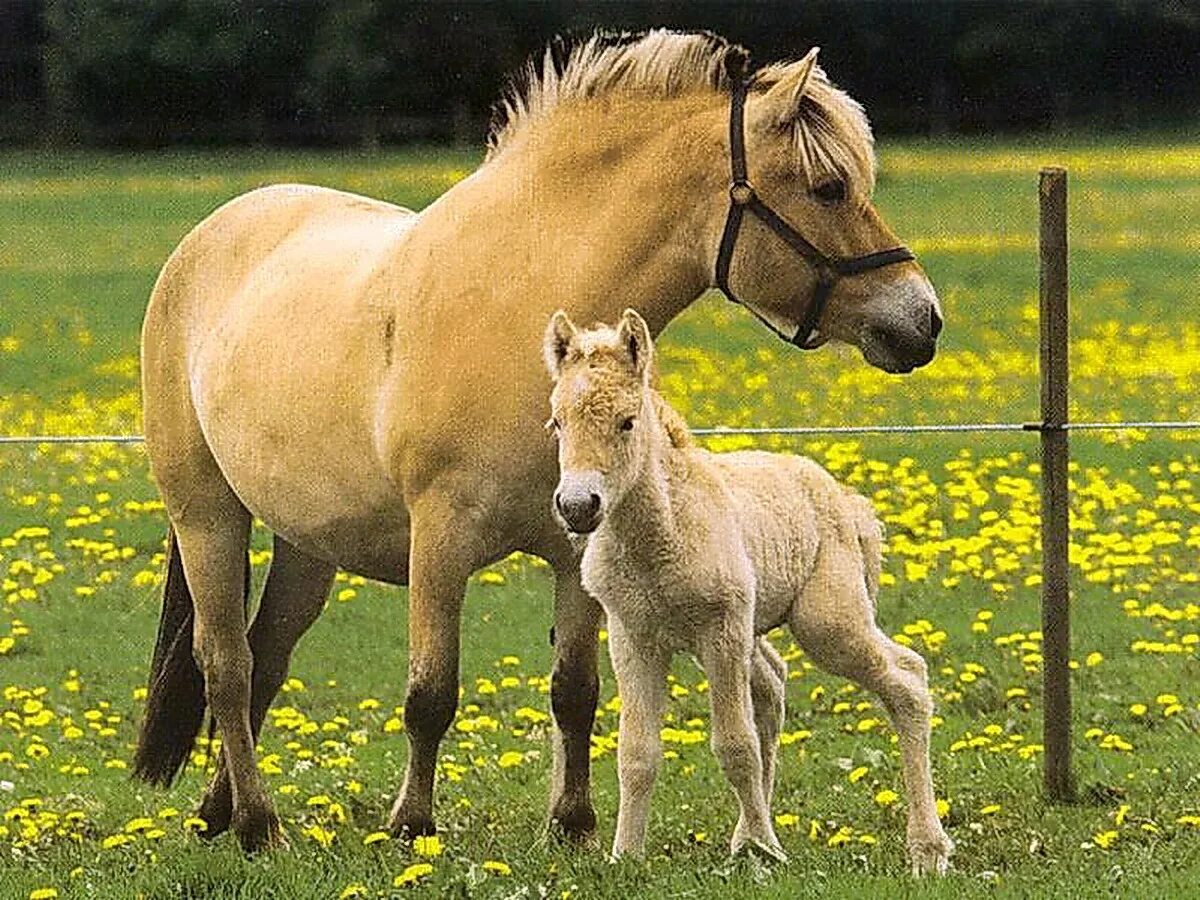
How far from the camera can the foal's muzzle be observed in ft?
16.9

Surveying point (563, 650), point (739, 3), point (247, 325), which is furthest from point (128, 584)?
point (739, 3)

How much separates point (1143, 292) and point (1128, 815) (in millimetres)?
17754

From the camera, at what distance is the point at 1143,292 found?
23.9m

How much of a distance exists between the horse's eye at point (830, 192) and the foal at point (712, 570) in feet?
2.24

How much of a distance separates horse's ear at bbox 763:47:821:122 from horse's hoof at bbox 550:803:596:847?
2077mm

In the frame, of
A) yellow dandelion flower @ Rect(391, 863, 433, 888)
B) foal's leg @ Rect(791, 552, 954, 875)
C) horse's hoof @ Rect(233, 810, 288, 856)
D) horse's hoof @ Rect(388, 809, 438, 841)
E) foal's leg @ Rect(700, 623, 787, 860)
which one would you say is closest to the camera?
yellow dandelion flower @ Rect(391, 863, 433, 888)

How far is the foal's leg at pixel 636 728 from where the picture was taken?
583 cm

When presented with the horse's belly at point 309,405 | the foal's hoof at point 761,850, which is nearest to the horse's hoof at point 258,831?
the horse's belly at point 309,405

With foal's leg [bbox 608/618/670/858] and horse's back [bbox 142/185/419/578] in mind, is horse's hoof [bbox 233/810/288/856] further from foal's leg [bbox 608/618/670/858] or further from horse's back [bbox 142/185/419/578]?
foal's leg [bbox 608/618/670/858]

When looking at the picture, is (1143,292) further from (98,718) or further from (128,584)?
(98,718)

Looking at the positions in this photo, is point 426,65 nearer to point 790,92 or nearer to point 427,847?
point 790,92

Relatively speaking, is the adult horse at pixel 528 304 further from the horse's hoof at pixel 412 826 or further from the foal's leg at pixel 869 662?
the foal's leg at pixel 869 662

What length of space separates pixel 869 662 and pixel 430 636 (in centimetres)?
120

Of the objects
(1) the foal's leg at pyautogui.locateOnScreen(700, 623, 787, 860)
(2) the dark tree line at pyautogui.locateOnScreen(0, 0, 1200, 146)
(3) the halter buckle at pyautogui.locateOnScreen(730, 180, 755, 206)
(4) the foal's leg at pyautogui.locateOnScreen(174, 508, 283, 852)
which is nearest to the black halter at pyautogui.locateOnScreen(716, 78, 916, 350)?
(3) the halter buckle at pyautogui.locateOnScreen(730, 180, 755, 206)
